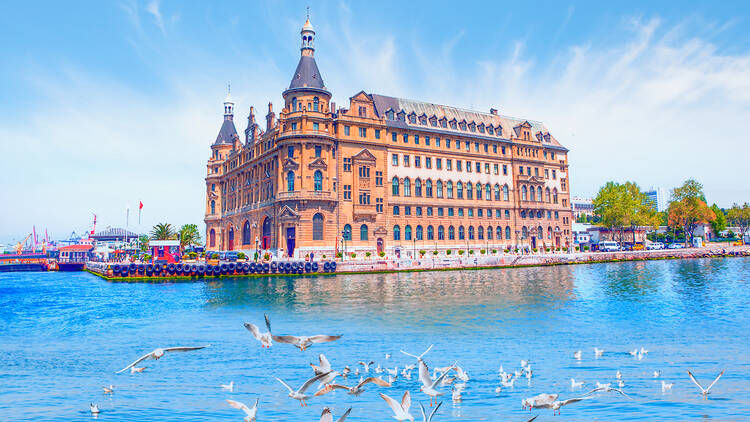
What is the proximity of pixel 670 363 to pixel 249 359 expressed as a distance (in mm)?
16642

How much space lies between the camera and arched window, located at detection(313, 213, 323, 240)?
3137 inches

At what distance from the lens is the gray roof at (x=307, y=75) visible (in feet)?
270

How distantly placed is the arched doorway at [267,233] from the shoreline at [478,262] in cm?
1888

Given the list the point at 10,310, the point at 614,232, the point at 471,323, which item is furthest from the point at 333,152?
the point at 614,232

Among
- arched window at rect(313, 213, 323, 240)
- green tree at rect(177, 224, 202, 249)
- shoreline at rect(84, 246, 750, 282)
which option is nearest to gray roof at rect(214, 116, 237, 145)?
green tree at rect(177, 224, 202, 249)

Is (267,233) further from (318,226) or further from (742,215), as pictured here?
(742,215)

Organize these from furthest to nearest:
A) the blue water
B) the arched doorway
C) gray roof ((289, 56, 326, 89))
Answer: the arched doorway, gray roof ((289, 56, 326, 89)), the blue water

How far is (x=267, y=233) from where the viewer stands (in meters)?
88.9

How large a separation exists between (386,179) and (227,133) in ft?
183

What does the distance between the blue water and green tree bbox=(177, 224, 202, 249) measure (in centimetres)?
6953

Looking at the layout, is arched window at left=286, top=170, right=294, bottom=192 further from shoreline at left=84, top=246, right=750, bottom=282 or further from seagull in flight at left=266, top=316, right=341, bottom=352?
seagull in flight at left=266, top=316, right=341, bottom=352

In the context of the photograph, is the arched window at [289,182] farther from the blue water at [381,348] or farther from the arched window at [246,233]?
the blue water at [381,348]

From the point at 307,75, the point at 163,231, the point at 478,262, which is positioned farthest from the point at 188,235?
the point at 478,262

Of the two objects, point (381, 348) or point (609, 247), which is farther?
point (609, 247)
